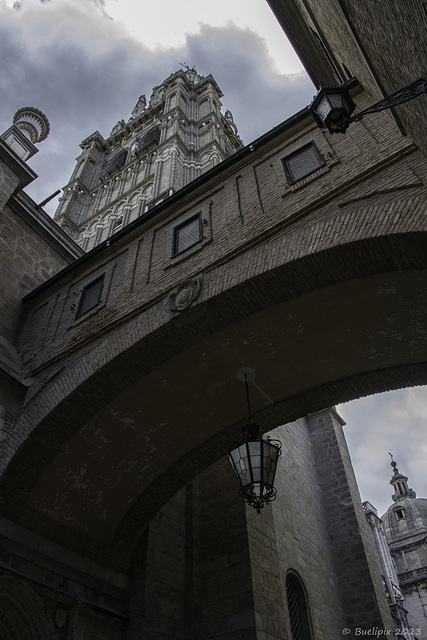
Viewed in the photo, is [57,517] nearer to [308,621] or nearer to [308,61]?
[308,621]

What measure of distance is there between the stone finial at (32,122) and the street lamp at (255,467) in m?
9.69

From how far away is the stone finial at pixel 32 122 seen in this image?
12312 millimetres

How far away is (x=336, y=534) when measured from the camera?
43.5ft

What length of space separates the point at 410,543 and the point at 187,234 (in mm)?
46180

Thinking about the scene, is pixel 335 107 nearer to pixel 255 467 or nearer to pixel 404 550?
pixel 255 467

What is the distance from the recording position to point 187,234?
8.23m

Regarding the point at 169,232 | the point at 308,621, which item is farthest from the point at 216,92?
the point at 308,621

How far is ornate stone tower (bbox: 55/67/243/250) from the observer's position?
26906 mm

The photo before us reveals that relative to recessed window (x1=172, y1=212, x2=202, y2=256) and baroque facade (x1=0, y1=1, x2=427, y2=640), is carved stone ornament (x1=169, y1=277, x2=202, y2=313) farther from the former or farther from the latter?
recessed window (x1=172, y1=212, x2=202, y2=256)

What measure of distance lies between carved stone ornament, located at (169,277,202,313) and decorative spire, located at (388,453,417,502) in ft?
179

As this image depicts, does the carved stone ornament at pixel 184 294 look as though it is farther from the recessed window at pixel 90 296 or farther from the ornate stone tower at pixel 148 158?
the ornate stone tower at pixel 148 158

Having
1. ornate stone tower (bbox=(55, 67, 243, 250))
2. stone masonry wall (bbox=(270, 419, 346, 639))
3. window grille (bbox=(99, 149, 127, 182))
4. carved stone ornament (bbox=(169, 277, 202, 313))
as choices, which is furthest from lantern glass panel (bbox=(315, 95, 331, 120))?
window grille (bbox=(99, 149, 127, 182))

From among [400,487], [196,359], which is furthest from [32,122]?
[400,487]

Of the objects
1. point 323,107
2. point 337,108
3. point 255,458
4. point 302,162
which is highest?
point 302,162
